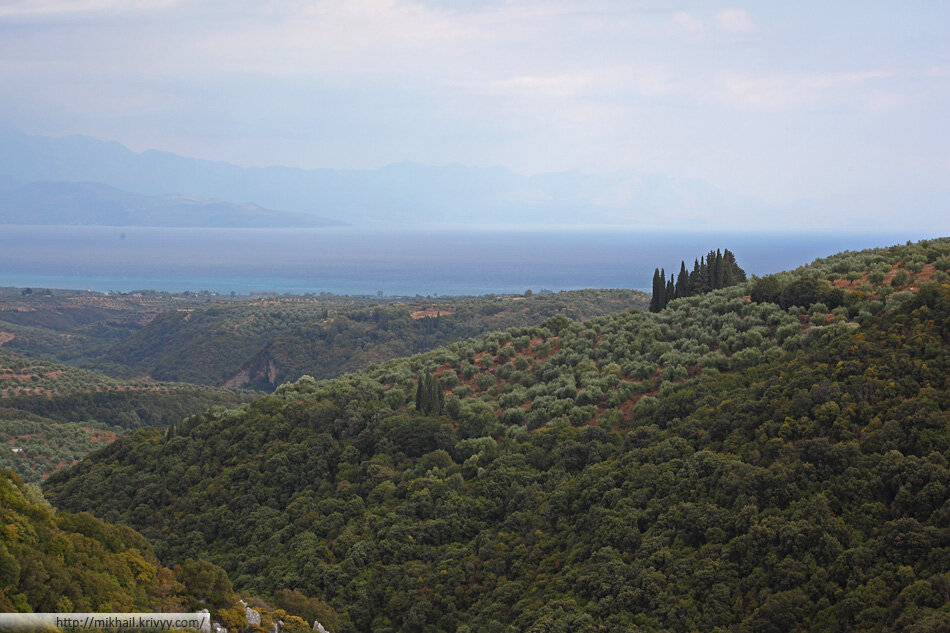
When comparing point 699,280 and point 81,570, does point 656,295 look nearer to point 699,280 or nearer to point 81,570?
point 699,280

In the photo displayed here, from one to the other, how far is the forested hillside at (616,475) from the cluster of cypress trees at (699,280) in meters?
2.61

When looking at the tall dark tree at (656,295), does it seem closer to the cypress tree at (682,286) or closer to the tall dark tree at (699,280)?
the tall dark tree at (699,280)

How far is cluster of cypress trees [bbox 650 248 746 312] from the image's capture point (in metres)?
44.7

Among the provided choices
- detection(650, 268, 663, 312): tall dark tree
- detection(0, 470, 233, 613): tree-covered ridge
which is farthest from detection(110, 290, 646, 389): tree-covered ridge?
detection(0, 470, 233, 613): tree-covered ridge

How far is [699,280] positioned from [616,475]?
23137mm

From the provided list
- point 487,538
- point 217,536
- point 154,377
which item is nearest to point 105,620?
point 487,538

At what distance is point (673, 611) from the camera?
1908 centimetres

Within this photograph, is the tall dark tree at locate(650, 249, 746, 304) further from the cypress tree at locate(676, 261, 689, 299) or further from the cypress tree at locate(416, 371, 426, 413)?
the cypress tree at locate(416, 371, 426, 413)

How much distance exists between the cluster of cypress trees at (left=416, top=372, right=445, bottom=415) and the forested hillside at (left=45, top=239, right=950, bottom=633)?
0.23 m

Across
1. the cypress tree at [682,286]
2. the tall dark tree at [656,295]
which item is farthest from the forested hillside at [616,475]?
the cypress tree at [682,286]

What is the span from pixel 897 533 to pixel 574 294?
98031 mm

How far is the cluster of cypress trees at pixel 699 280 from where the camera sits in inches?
1758

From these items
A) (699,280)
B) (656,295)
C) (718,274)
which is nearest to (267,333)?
(656,295)

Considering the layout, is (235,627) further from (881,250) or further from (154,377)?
(154,377)
